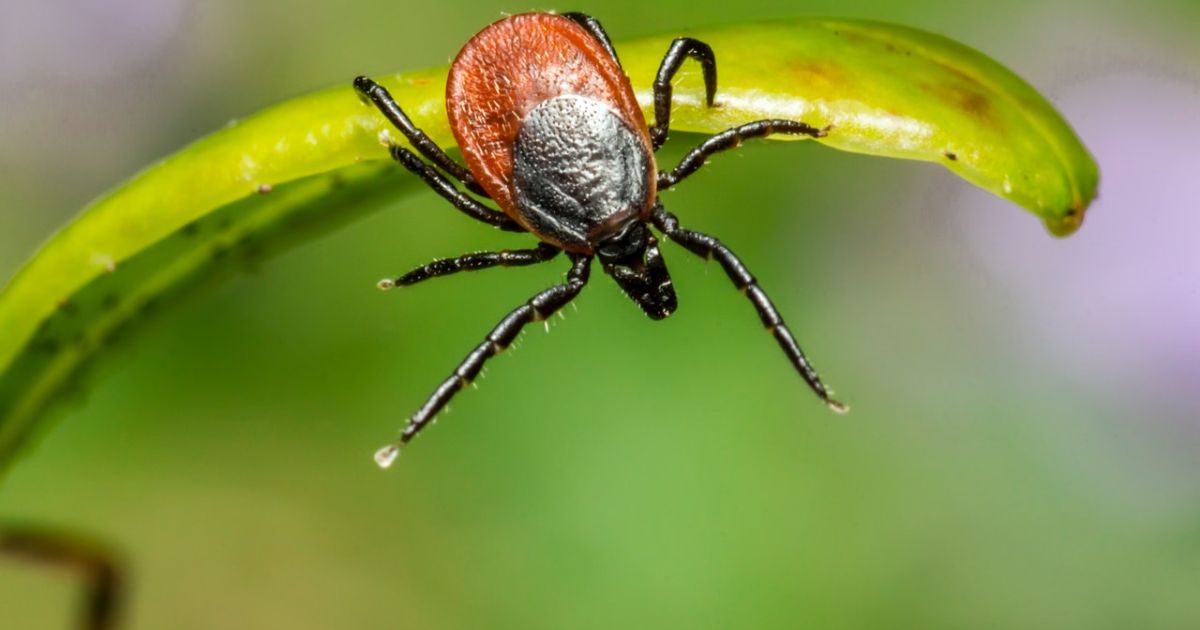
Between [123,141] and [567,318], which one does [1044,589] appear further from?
[123,141]

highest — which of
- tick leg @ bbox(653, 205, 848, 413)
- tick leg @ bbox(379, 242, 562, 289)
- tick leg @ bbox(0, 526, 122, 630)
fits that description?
tick leg @ bbox(0, 526, 122, 630)

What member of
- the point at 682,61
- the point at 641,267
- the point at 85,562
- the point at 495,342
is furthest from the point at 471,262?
the point at 85,562

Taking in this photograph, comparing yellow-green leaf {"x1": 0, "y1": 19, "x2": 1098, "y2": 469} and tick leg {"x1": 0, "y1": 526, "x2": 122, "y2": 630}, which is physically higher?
tick leg {"x1": 0, "y1": 526, "x2": 122, "y2": 630}

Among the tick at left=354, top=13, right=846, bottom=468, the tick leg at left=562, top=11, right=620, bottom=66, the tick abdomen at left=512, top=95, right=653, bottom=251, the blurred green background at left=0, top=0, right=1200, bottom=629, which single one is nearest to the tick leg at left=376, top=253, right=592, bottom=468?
the tick at left=354, top=13, right=846, bottom=468

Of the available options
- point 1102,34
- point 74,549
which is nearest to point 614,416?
point 74,549

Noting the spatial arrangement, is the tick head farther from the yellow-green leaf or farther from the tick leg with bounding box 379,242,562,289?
the yellow-green leaf
